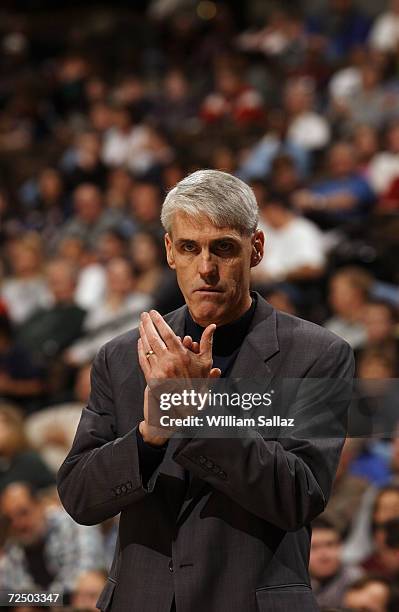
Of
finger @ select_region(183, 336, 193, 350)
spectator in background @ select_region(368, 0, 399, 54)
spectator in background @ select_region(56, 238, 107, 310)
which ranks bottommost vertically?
spectator in background @ select_region(56, 238, 107, 310)

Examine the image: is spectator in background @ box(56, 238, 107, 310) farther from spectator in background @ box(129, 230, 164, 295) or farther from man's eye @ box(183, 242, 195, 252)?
man's eye @ box(183, 242, 195, 252)

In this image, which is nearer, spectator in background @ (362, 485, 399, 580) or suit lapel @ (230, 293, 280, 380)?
suit lapel @ (230, 293, 280, 380)

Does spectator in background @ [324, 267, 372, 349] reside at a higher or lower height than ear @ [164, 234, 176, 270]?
lower

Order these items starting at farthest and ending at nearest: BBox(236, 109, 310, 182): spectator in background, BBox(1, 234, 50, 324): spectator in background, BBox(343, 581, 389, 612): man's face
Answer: BBox(236, 109, 310, 182): spectator in background < BBox(1, 234, 50, 324): spectator in background < BBox(343, 581, 389, 612): man's face

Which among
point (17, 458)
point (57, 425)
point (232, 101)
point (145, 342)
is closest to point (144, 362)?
point (145, 342)

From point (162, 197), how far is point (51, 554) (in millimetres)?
4515

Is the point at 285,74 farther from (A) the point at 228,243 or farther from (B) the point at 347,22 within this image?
(A) the point at 228,243

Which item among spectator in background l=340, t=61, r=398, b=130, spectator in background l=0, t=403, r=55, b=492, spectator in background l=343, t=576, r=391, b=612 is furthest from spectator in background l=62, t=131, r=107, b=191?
spectator in background l=343, t=576, r=391, b=612

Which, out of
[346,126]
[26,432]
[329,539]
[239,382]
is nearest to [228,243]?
[239,382]

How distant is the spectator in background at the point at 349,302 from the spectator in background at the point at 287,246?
26.1 inches

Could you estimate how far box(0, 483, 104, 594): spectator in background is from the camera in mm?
4160

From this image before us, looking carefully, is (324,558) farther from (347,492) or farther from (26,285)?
(26,285)

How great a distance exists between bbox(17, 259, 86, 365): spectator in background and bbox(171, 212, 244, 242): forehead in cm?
540

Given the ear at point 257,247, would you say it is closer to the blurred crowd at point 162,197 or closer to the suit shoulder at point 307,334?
the suit shoulder at point 307,334
